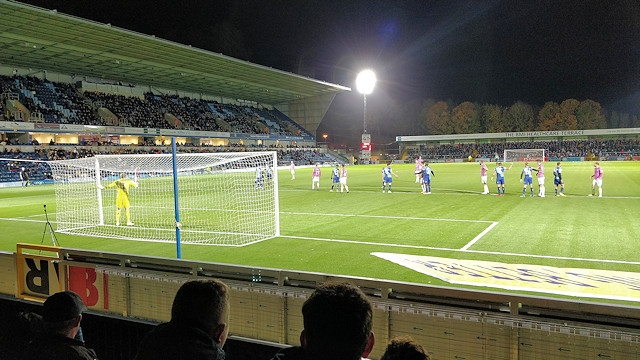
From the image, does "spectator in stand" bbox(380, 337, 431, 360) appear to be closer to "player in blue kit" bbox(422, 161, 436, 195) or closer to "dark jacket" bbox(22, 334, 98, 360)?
"dark jacket" bbox(22, 334, 98, 360)

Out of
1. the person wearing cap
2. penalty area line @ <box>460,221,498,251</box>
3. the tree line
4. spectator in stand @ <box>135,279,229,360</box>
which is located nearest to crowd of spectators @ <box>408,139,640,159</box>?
the tree line

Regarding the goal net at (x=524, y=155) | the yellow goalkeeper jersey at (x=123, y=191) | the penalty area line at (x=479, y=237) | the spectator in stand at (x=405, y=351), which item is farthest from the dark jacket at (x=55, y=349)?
the goal net at (x=524, y=155)

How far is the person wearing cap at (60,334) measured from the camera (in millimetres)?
2756

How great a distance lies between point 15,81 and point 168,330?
57811 millimetres

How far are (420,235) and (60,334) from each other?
1210 cm

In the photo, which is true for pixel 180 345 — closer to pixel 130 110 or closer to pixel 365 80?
pixel 365 80

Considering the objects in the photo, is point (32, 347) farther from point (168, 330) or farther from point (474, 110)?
point (474, 110)

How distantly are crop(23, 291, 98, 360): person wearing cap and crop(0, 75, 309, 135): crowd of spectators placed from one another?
50016mm

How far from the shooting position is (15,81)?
160 feet

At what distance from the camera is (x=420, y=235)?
1397 cm

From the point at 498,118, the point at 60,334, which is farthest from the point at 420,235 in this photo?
the point at 498,118

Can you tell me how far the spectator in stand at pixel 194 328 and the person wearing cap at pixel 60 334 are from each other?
0.74 metres

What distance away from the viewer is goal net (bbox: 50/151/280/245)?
14.9 meters

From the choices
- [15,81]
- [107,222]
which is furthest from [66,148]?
[107,222]
